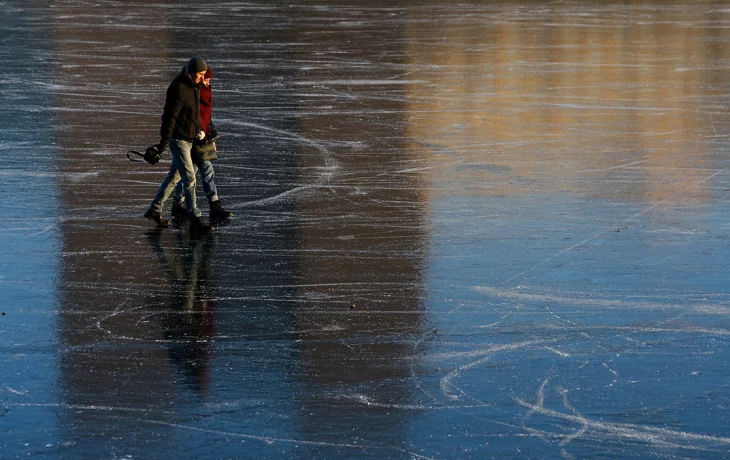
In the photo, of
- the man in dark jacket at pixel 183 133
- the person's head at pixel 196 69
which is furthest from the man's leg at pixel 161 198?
the person's head at pixel 196 69

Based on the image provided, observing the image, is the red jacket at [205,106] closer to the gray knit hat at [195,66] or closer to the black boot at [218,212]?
the gray knit hat at [195,66]

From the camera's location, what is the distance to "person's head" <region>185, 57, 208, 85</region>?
11.1m

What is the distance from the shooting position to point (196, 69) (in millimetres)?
11117

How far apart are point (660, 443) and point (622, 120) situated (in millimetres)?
11799

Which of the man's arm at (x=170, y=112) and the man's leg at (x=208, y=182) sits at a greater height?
the man's arm at (x=170, y=112)

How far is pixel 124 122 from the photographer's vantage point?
17.6m

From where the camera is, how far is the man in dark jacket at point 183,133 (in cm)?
1124

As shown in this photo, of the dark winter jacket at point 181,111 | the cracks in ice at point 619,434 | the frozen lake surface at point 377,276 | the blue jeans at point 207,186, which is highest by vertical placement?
the dark winter jacket at point 181,111

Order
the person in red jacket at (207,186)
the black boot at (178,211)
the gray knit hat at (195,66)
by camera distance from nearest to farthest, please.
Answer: the gray knit hat at (195,66), the person in red jacket at (207,186), the black boot at (178,211)

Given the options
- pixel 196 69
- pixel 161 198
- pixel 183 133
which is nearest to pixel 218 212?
pixel 161 198

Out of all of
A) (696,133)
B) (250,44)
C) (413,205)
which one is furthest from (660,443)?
(250,44)

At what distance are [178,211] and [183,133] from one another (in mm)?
891

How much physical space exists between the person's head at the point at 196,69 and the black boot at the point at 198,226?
1.27m

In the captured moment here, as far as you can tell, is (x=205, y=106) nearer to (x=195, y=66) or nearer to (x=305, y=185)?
(x=195, y=66)
